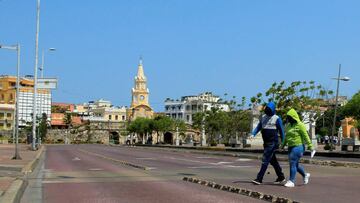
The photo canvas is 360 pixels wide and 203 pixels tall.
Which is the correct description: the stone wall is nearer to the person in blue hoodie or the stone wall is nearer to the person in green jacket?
the person in blue hoodie

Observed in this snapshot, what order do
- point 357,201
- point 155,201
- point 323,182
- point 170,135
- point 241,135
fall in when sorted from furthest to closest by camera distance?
1. point 170,135
2. point 241,135
3. point 323,182
4. point 155,201
5. point 357,201

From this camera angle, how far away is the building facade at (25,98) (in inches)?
5012

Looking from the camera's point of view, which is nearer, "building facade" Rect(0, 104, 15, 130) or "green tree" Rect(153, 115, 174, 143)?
"green tree" Rect(153, 115, 174, 143)

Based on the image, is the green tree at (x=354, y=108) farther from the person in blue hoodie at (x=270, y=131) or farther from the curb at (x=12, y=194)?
the curb at (x=12, y=194)

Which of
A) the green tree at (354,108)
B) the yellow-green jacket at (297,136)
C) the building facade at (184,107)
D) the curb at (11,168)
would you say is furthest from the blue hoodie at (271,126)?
the building facade at (184,107)

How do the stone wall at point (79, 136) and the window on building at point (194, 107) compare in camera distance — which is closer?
the stone wall at point (79, 136)

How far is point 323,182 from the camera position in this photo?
50.5 ft

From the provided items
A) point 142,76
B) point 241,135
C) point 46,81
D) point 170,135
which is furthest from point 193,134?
point 46,81

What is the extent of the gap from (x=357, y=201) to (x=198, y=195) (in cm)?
346

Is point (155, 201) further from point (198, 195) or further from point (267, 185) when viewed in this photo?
point (267, 185)

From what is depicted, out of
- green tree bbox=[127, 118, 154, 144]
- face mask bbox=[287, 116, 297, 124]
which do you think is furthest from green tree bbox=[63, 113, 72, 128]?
face mask bbox=[287, 116, 297, 124]

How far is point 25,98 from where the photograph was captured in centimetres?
13100

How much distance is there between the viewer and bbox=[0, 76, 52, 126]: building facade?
127 meters

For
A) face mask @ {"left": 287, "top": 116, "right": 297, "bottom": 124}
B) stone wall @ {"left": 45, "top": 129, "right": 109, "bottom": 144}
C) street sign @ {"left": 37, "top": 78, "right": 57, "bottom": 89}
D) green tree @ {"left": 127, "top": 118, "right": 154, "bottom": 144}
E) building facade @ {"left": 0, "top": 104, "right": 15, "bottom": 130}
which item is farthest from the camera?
stone wall @ {"left": 45, "top": 129, "right": 109, "bottom": 144}
